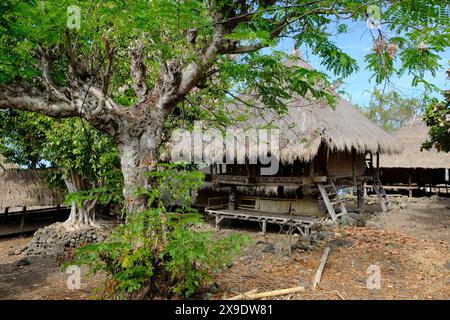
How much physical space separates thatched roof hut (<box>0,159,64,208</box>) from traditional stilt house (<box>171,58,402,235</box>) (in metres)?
5.52

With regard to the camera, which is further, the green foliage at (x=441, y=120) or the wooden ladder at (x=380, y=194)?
the wooden ladder at (x=380, y=194)

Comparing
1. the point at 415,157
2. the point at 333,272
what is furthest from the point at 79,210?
the point at 415,157

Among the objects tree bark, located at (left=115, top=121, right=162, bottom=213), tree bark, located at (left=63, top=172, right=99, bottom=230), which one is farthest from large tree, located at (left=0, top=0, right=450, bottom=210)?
tree bark, located at (left=63, top=172, right=99, bottom=230)

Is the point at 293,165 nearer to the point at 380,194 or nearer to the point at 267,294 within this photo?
the point at 380,194

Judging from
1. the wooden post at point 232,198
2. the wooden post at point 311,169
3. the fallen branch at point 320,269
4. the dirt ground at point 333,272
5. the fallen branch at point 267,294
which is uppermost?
the wooden post at point 311,169

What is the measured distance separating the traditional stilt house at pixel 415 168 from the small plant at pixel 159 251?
15.9 meters

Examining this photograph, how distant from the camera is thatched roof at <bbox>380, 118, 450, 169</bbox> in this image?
16266mm

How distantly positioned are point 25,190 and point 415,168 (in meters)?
18.3

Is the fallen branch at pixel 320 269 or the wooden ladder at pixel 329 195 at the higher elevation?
the wooden ladder at pixel 329 195

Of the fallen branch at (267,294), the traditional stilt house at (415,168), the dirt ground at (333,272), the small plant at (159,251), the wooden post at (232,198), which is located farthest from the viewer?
the traditional stilt house at (415,168)

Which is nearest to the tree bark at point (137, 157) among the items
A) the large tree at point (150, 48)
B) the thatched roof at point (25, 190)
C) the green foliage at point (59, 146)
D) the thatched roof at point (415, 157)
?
the large tree at point (150, 48)

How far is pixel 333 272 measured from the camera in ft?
17.3

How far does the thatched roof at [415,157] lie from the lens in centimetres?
1627

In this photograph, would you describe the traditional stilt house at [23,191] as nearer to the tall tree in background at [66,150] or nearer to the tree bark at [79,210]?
the tall tree in background at [66,150]
